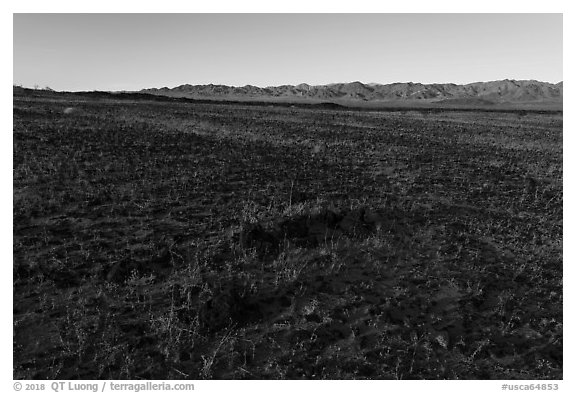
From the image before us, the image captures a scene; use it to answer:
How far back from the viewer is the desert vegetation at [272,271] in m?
6.00

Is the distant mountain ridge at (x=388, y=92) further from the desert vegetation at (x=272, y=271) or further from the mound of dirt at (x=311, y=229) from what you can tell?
the mound of dirt at (x=311, y=229)

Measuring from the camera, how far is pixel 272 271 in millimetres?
7801

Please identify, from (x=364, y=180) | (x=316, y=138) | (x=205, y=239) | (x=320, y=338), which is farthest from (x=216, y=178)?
(x=316, y=138)

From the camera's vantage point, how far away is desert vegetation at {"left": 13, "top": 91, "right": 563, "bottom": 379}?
6000mm

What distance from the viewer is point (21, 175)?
10891 mm

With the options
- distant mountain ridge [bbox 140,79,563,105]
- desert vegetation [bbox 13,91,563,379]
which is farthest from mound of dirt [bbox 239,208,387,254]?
distant mountain ridge [bbox 140,79,563,105]

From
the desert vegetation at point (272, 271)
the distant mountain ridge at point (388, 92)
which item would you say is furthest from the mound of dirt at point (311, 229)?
the distant mountain ridge at point (388, 92)

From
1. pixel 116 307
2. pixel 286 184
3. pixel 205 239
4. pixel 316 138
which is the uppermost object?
pixel 316 138

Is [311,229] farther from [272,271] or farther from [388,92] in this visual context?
[388,92]

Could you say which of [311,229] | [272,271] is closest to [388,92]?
[311,229]

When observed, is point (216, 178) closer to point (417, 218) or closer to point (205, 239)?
point (205, 239)

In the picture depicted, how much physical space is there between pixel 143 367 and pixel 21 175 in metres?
8.13

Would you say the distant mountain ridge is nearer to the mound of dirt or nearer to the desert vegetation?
the desert vegetation
